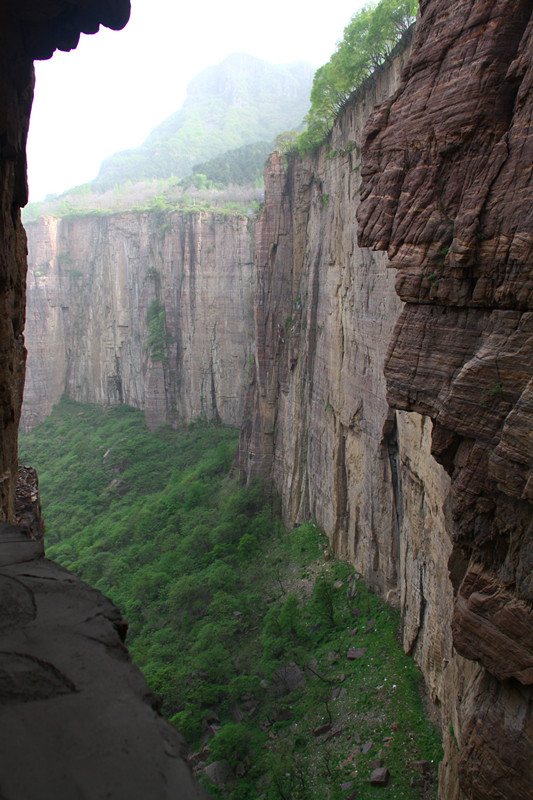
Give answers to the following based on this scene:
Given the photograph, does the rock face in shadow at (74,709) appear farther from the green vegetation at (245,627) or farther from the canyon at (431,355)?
the green vegetation at (245,627)

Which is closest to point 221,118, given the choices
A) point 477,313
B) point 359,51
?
point 359,51

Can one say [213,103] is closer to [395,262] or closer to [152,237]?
[152,237]

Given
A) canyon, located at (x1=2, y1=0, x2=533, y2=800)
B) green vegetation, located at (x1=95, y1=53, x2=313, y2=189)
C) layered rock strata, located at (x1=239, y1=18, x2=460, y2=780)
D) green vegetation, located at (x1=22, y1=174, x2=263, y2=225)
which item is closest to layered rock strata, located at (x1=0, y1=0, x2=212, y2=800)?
canyon, located at (x1=2, y1=0, x2=533, y2=800)

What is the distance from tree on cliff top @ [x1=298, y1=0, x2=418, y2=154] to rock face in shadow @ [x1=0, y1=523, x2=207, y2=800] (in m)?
18.9

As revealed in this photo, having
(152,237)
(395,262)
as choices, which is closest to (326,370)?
(395,262)

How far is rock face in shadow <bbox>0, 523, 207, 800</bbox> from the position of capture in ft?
7.95

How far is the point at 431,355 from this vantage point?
336 inches

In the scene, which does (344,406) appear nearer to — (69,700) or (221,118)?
(69,700)

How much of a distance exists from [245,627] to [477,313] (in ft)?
59.2

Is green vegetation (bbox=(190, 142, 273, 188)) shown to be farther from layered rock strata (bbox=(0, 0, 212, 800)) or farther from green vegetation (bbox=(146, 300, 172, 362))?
layered rock strata (bbox=(0, 0, 212, 800))

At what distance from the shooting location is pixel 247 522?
31297mm

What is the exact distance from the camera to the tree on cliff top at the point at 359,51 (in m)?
17.9

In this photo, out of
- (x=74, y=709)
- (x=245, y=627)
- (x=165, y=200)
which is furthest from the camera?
(x=165, y=200)

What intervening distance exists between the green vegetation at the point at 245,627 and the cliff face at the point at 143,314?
276 inches
